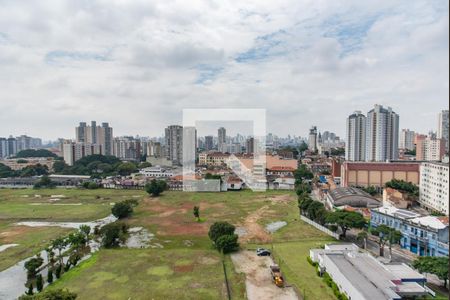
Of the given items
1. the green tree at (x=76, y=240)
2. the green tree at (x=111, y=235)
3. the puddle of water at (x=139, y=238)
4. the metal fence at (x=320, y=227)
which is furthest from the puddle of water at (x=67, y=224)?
the metal fence at (x=320, y=227)

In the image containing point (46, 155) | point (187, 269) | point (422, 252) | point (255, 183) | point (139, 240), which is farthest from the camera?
point (46, 155)

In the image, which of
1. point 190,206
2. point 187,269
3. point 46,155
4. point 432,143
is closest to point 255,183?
point 190,206

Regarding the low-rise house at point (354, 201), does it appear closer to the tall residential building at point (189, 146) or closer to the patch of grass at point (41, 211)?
the patch of grass at point (41, 211)

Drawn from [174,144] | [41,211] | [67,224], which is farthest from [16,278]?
[174,144]

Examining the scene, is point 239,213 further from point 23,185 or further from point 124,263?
point 23,185

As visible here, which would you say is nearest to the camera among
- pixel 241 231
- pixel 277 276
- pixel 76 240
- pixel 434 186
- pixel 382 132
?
pixel 277 276

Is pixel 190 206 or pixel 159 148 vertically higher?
pixel 159 148

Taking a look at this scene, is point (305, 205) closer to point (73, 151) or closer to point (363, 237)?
point (363, 237)
